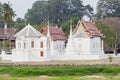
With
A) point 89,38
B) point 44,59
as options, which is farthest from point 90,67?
point 89,38

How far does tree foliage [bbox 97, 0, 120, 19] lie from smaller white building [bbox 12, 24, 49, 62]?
62446mm

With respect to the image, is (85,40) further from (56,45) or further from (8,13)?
(8,13)

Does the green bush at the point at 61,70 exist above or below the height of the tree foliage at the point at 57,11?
below

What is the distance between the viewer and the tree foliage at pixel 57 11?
6122 inches

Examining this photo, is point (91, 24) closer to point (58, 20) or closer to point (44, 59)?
point (44, 59)

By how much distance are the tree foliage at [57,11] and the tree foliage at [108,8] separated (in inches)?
318

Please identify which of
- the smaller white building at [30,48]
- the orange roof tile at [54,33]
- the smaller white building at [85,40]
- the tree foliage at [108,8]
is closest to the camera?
the smaller white building at [30,48]

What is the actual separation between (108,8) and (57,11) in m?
16.0

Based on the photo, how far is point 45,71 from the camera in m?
65.4

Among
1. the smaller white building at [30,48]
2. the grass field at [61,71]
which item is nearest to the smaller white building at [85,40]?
the smaller white building at [30,48]

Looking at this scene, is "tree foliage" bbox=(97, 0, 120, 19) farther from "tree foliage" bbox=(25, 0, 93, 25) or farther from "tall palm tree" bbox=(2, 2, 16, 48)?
"tall palm tree" bbox=(2, 2, 16, 48)

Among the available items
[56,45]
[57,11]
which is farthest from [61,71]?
[57,11]

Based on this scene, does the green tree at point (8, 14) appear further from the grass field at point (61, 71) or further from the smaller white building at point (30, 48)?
the grass field at point (61, 71)

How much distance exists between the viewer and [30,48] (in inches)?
3386
